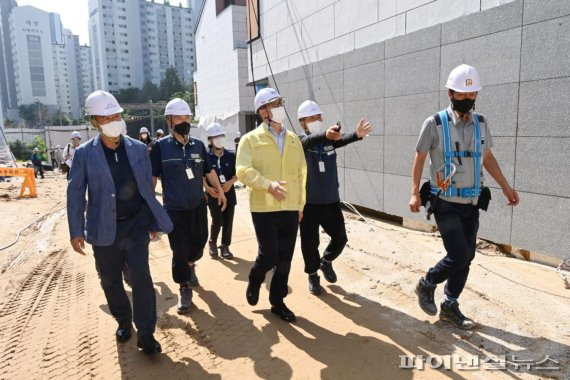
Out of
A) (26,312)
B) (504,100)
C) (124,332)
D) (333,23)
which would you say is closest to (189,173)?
(124,332)

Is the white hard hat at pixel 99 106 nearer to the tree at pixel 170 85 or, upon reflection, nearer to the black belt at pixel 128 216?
the black belt at pixel 128 216

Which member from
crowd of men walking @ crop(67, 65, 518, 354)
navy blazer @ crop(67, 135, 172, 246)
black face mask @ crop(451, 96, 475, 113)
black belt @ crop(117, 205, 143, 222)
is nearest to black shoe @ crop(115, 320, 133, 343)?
crowd of men walking @ crop(67, 65, 518, 354)

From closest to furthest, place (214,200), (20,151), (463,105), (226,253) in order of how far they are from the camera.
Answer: (463,105) → (214,200) → (226,253) → (20,151)

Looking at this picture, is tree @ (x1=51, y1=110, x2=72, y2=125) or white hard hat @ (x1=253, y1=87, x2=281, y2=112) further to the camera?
tree @ (x1=51, y1=110, x2=72, y2=125)

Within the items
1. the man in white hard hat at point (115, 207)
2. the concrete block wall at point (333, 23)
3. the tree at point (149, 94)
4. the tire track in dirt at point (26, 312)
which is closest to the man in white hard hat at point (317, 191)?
the man in white hard hat at point (115, 207)

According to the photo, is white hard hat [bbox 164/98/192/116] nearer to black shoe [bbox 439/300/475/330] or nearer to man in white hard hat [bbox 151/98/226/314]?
man in white hard hat [bbox 151/98/226/314]

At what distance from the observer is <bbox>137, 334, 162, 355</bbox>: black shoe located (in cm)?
320

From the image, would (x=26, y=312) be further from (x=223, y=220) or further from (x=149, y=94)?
(x=149, y=94)

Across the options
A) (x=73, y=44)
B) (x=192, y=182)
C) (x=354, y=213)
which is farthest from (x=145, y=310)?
(x=73, y=44)

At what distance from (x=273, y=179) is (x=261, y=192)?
151mm

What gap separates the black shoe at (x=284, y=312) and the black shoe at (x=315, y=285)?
1.93ft

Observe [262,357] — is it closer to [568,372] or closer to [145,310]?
[145,310]

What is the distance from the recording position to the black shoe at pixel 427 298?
11.7 feet

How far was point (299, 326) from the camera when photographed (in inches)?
144
